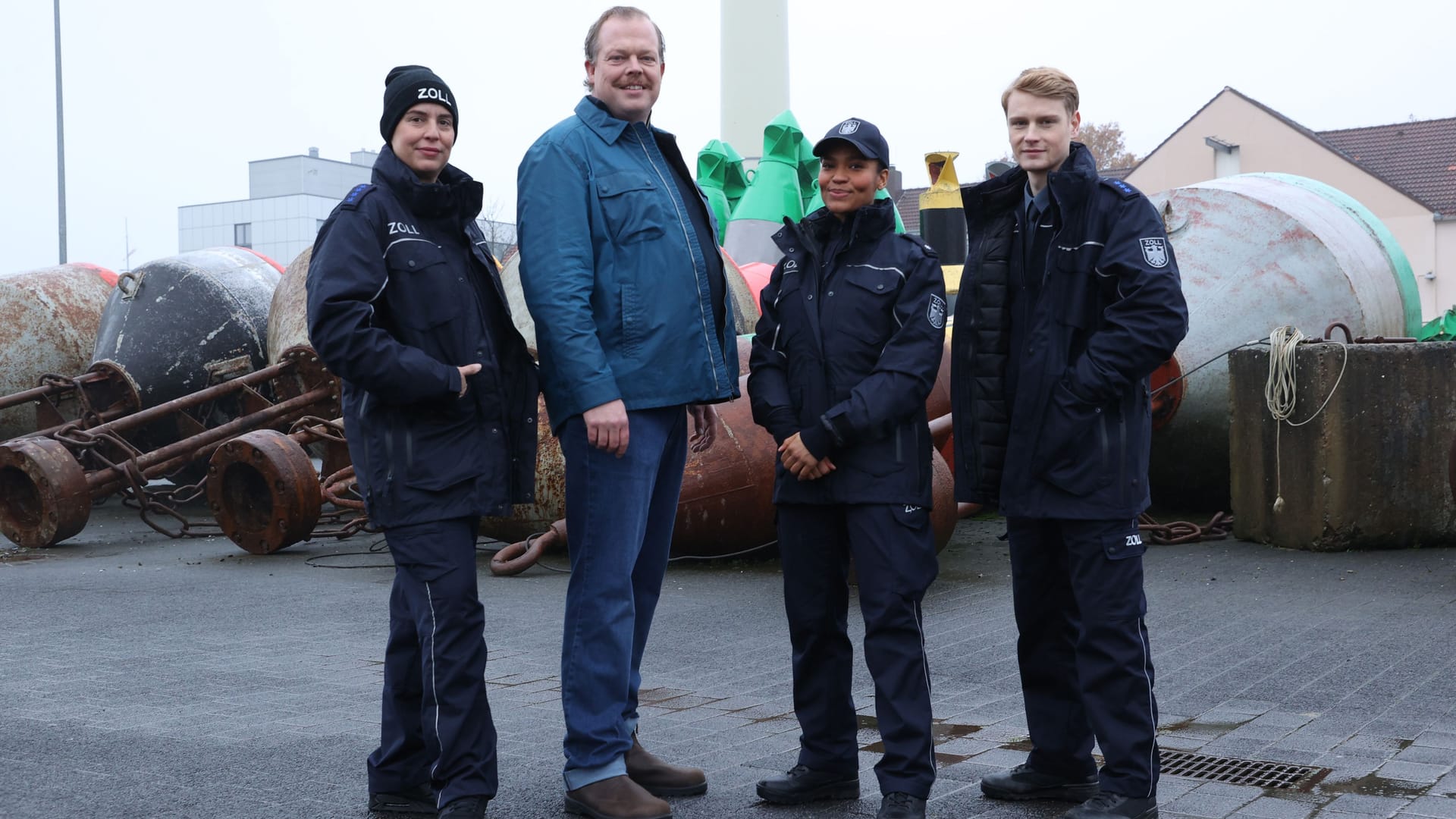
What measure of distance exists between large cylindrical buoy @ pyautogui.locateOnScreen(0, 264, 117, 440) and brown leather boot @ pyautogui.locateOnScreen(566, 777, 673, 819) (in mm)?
11570

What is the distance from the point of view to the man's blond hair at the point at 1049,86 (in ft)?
12.8

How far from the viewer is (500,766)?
13.9 feet

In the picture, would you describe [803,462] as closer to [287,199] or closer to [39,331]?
[39,331]

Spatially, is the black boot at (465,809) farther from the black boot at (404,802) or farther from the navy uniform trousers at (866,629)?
the navy uniform trousers at (866,629)

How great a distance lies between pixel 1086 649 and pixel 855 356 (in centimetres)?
99

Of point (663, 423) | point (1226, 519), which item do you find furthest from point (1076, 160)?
point (1226, 519)

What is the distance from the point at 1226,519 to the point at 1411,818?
6.07m

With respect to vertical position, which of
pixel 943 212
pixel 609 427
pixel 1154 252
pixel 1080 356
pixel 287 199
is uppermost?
pixel 287 199

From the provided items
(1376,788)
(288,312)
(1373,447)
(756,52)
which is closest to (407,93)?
(1376,788)

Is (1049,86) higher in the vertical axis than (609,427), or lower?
higher

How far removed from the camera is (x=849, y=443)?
3.89 meters

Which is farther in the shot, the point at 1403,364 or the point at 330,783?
the point at 1403,364

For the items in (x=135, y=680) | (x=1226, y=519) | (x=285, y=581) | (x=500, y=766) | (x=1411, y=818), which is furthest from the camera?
(x=1226, y=519)

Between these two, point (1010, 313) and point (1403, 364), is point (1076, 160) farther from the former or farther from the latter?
point (1403, 364)
